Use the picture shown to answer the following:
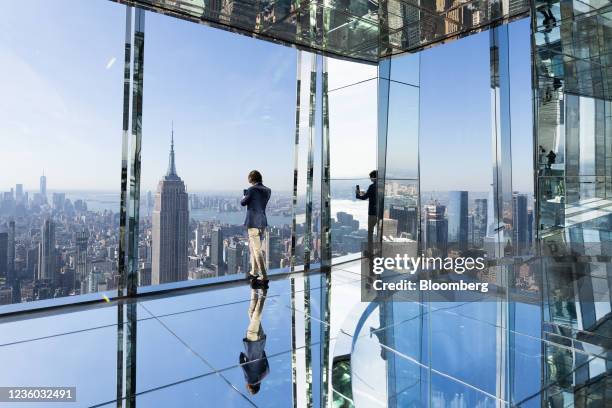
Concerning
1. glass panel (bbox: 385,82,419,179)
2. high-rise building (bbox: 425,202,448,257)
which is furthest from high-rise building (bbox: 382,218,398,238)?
high-rise building (bbox: 425,202,448,257)

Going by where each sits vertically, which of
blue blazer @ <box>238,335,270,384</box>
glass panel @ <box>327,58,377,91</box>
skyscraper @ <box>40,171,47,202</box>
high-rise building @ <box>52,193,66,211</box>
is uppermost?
glass panel @ <box>327,58,377,91</box>

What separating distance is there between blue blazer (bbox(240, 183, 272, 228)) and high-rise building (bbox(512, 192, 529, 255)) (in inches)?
121

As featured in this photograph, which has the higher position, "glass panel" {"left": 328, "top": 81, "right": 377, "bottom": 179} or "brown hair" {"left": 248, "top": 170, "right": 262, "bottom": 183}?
"glass panel" {"left": 328, "top": 81, "right": 377, "bottom": 179}

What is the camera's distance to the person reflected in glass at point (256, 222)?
4.42 meters

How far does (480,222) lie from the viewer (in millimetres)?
5266

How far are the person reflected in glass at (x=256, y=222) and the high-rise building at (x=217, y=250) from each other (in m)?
0.35

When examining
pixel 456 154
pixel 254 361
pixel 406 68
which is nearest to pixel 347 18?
pixel 406 68

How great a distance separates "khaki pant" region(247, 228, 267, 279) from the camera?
4418 mm

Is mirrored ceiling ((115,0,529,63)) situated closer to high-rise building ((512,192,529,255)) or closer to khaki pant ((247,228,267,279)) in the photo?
high-rise building ((512,192,529,255))

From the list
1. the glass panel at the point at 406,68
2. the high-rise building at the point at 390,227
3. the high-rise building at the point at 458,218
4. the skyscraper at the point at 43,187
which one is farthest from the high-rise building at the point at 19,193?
the high-rise building at the point at 458,218

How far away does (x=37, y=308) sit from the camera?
3.28 meters

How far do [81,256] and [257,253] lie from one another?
1.82 meters

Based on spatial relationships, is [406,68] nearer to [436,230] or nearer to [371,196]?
[371,196]

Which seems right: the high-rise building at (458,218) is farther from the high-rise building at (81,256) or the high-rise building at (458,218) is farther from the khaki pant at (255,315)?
the high-rise building at (81,256)
